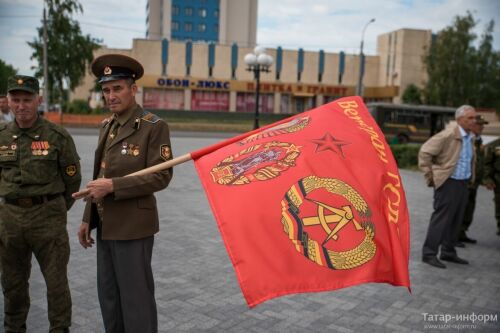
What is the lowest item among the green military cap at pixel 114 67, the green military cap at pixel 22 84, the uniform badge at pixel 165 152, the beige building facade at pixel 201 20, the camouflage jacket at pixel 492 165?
the camouflage jacket at pixel 492 165

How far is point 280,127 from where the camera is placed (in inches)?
113

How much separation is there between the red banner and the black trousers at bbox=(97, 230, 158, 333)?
0.70 metres

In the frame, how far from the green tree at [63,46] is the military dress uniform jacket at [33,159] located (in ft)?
103

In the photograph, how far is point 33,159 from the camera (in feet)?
10.6

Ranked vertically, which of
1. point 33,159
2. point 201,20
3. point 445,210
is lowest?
point 445,210

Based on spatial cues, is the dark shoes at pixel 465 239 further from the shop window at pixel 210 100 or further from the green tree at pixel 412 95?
the shop window at pixel 210 100

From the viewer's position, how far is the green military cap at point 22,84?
3.15m

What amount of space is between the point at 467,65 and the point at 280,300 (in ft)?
101

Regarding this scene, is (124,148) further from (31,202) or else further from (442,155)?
(442,155)

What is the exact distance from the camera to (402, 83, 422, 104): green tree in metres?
41.1

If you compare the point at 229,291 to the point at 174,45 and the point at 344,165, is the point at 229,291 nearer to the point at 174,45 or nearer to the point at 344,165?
the point at 344,165

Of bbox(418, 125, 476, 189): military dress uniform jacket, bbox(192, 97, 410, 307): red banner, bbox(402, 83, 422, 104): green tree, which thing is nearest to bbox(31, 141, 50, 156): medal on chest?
bbox(192, 97, 410, 307): red banner

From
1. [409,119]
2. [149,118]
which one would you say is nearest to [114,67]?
[149,118]

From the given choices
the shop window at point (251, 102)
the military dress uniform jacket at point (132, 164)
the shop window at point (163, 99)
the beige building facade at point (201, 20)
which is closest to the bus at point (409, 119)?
the shop window at point (251, 102)
